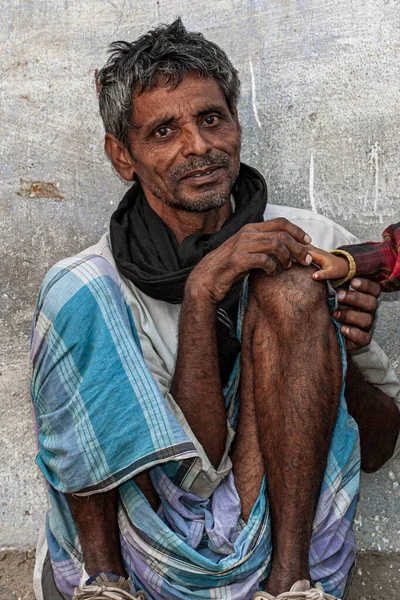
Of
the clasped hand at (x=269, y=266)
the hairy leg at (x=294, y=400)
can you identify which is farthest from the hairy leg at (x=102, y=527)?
the clasped hand at (x=269, y=266)

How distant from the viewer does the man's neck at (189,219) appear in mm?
2875

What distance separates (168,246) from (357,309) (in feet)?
2.21

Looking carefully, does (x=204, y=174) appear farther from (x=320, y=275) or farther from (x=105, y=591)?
(x=105, y=591)

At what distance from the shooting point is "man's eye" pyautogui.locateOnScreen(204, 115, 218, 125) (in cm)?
288

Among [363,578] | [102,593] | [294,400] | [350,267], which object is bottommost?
[363,578]

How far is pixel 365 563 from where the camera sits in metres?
3.00

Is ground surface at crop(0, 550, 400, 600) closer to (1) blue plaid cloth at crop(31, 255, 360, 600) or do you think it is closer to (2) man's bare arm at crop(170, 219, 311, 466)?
(1) blue plaid cloth at crop(31, 255, 360, 600)

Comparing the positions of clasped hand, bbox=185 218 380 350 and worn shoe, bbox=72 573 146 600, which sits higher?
clasped hand, bbox=185 218 380 350

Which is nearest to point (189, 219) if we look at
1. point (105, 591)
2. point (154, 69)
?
point (154, 69)

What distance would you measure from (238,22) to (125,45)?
57cm

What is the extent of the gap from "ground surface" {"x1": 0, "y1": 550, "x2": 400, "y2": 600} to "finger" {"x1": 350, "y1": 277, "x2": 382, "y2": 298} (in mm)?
1067

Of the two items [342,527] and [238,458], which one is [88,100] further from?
[342,527]

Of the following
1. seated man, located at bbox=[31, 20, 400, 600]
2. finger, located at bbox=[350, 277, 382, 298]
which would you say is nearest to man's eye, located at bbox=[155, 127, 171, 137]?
seated man, located at bbox=[31, 20, 400, 600]

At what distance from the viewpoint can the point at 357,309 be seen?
8.13 feet
